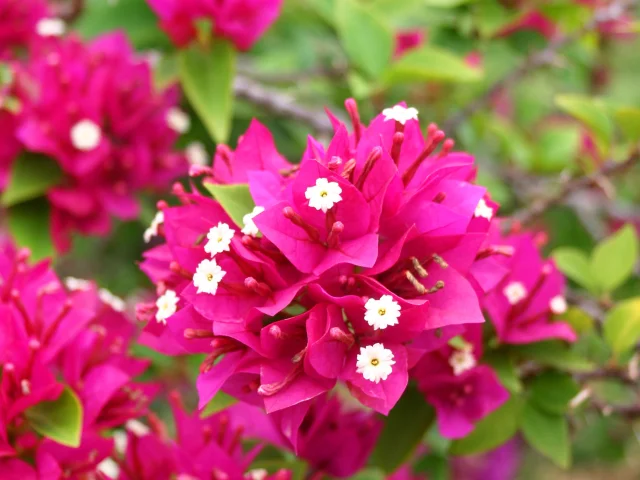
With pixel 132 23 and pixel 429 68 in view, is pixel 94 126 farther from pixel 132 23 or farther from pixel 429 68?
pixel 429 68

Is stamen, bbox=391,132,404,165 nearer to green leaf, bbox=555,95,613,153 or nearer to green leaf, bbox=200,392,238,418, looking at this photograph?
green leaf, bbox=200,392,238,418

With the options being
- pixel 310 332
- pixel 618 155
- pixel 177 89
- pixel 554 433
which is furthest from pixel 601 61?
pixel 310 332

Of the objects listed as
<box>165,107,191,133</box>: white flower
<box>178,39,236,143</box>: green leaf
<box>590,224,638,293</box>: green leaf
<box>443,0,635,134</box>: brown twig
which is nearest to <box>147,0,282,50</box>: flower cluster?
<box>178,39,236,143</box>: green leaf

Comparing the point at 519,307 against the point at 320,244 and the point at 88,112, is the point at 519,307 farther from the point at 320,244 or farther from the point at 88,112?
the point at 88,112

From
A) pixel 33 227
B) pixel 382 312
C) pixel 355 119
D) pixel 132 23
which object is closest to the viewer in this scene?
pixel 382 312

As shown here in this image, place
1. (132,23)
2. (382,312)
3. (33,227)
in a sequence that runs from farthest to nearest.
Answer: (132,23), (33,227), (382,312)

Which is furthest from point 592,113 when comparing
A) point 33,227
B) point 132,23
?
point 33,227

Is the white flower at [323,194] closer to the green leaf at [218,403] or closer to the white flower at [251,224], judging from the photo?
the white flower at [251,224]
